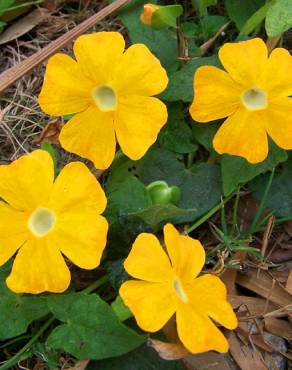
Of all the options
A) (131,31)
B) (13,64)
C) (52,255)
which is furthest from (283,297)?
(13,64)

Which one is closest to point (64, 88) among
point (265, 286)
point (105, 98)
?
point (105, 98)

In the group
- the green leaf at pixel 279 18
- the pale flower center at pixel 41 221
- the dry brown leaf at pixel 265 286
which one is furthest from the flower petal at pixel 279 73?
the pale flower center at pixel 41 221

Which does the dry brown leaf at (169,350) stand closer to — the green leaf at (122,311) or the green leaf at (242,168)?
the green leaf at (122,311)

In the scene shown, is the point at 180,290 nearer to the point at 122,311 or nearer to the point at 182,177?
the point at 122,311

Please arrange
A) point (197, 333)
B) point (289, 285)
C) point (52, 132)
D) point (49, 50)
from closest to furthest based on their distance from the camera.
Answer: point (197, 333) < point (289, 285) < point (52, 132) < point (49, 50)

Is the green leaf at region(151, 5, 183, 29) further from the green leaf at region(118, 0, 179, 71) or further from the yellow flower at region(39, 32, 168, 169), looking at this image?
the yellow flower at region(39, 32, 168, 169)

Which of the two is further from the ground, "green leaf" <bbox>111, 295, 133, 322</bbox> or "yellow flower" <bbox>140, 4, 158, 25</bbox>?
Answer: "yellow flower" <bbox>140, 4, 158, 25</bbox>

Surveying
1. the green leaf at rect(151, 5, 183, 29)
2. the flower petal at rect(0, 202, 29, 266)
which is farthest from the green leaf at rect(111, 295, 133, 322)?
the green leaf at rect(151, 5, 183, 29)
